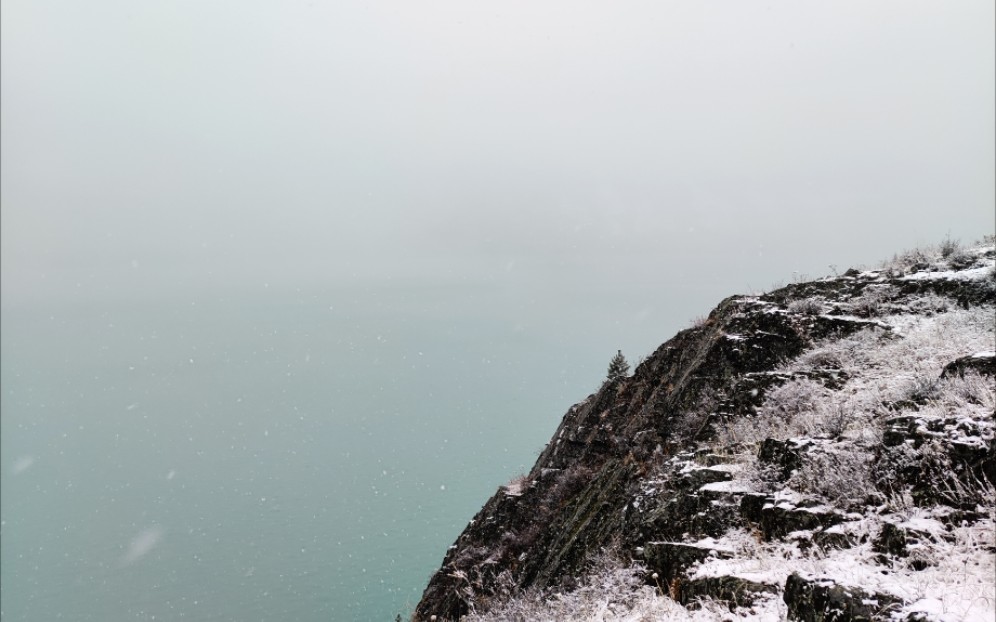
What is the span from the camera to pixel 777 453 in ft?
24.6

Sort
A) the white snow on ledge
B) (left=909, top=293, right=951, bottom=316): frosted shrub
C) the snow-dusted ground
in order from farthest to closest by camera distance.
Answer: the white snow on ledge → (left=909, top=293, right=951, bottom=316): frosted shrub → the snow-dusted ground

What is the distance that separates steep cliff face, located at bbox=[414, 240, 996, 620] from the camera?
5.71 metres

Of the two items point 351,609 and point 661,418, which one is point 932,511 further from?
point 351,609

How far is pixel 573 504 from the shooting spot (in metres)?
14.1

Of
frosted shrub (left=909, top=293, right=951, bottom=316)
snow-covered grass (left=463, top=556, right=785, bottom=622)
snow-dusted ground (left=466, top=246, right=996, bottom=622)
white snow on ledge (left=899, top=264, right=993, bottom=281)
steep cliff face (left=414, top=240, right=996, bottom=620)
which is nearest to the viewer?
snow-dusted ground (left=466, top=246, right=996, bottom=622)

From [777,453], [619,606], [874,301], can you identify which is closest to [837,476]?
[777,453]

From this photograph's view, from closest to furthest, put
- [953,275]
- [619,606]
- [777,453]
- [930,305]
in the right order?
[619,606] < [777,453] < [930,305] < [953,275]

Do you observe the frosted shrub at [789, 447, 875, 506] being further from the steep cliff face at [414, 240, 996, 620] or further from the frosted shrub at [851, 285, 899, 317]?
the frosted shrub at [851, 285, 899, 317]

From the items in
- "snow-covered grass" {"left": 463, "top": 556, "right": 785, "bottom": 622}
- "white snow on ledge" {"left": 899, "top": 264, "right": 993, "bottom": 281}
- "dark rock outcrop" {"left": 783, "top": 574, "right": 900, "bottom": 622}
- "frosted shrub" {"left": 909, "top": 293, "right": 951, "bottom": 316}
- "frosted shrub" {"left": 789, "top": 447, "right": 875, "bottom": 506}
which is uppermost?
"white snow on ledge" {"left": 899, "top": 264, "right": 993, "bottom": 281}

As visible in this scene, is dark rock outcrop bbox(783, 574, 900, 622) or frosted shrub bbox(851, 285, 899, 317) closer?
dark rock outcrop bbox(783, 574, 900, 622)

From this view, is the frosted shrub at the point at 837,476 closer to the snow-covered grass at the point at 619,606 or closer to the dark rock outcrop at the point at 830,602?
the dark rock outcrop at the point at 830,602

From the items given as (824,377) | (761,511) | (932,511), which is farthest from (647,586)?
(824,377)

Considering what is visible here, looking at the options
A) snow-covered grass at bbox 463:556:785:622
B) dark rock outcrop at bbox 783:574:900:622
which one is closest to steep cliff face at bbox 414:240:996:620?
dark rock outcrop at bbox 783:574:900:622

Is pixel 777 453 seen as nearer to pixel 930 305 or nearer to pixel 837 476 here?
pixel 837 476
